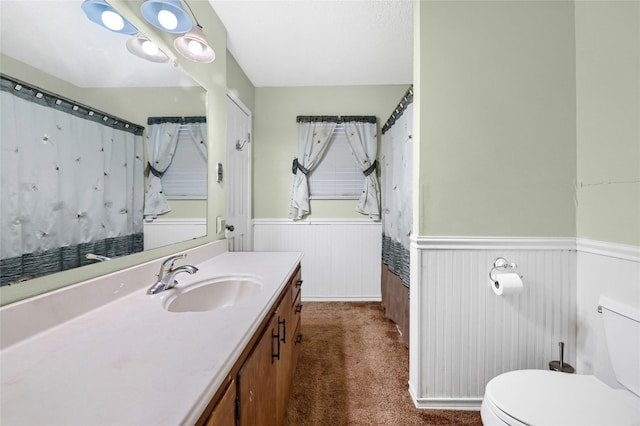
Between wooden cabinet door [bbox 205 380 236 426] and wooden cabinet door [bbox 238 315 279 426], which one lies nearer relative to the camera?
wooden cabinet door [bbox 205 380 236 426]

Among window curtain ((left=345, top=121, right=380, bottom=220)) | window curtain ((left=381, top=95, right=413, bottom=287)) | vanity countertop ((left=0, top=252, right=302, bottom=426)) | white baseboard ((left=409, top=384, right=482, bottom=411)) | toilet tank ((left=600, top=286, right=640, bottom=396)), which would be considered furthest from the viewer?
window curtain ((left=345, top=121, right=380, bottom=220))

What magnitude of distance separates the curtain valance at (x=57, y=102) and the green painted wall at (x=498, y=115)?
138 centimetres

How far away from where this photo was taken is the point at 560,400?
958 millimetres

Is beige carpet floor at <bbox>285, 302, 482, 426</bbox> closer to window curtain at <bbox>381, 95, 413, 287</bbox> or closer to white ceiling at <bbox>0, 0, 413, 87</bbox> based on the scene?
window curtain at <bbox>381, 95, 413, 287</bbox>

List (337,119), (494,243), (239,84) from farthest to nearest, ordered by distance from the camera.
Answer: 1. (337,119)
2. (239,84)
3. (494,243)

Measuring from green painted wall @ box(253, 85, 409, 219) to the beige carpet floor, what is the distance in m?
1.25

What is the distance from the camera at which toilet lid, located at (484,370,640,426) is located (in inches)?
34.5

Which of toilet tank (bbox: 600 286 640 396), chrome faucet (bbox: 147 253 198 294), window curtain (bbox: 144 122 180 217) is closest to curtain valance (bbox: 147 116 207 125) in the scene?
window curtain (bbox: 144 122 180 217)

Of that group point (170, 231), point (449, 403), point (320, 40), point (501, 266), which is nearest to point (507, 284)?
point (501, 266)

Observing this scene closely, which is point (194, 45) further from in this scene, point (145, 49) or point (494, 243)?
point (494, 243)

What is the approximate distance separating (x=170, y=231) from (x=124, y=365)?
34.8 inches

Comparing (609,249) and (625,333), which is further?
(609,249)

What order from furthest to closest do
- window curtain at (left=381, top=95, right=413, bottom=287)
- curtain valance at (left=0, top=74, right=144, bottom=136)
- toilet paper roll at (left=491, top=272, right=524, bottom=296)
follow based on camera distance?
window curtain at (left=381, top=95, right=413, bottom=287)
toilet paper roll at (left=491, top=272, right=524, bottom=296)
curtain valance at (left=0, top=74, right=144, bottom=136)

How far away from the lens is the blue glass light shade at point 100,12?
3.00 feet
